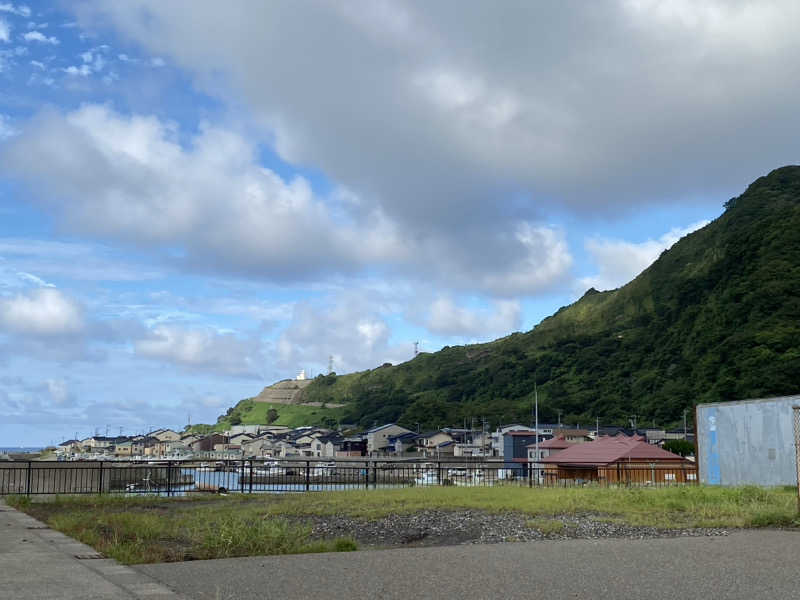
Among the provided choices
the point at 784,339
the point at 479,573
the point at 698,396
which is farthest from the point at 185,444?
the point at 479,573

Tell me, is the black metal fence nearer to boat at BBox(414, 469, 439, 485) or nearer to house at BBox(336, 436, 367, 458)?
boat at BBox(414, 469, 439, 485)

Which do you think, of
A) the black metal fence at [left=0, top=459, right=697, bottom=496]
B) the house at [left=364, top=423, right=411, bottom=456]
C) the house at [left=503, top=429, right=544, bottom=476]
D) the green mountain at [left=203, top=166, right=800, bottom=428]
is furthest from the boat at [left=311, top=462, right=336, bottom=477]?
the green mountain at [left=203, top=166, right=800, bottom=428]

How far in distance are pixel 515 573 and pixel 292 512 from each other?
959 cm

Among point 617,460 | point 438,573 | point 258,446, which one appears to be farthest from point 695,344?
point 438,573

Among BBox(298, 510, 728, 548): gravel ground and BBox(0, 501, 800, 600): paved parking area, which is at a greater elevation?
BBox(0, 501, 800, 600): paved parking area

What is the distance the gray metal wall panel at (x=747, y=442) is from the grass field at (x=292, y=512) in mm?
3825

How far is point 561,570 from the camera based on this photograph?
9.15 metres

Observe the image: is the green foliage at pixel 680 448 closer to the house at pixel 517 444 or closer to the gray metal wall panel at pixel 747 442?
the house at pixel 517 444

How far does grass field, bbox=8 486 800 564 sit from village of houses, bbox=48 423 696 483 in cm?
1337

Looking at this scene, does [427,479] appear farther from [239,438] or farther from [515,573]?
[239,438]

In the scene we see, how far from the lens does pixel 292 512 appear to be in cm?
1758

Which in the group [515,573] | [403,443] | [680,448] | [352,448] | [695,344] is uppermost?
[695,344]

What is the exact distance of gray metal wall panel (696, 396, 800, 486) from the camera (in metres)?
23.5

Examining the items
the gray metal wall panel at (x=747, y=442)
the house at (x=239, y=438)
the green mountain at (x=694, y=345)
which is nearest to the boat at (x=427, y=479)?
the gray metal wall panel at (x=747, y=442)
